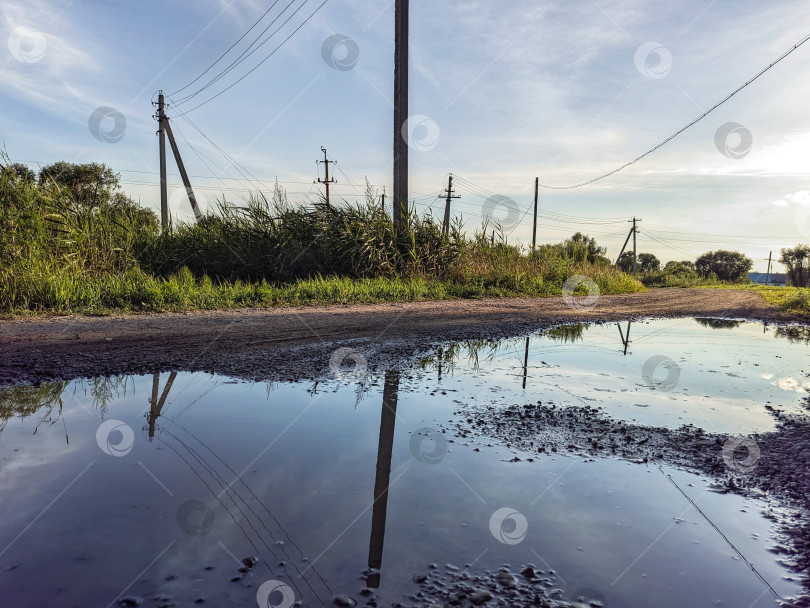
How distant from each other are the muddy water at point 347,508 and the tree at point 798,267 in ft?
139

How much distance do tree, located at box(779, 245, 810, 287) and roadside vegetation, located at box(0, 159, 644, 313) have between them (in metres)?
28.7

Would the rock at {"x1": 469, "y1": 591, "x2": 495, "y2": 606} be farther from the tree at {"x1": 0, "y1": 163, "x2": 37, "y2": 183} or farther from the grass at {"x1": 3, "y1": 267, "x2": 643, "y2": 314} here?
the tree at {"x1": 0, "y1": 163, "x2": 37, "y2": 183}

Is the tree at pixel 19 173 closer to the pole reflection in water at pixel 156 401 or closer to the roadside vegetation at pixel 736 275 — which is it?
the pole reflection in water at pixel 156 401

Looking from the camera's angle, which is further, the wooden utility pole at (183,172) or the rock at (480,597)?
the wooden utility pole at (183,172)

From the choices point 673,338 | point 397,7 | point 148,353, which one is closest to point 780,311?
point 673,338

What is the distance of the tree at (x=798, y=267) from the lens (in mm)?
38531

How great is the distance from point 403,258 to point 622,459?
11.7m

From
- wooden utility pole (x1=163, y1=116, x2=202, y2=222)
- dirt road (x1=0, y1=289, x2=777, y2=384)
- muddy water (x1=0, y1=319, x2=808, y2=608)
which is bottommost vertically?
muddy water (x1=0, y1=319, x2=808, y2=608)

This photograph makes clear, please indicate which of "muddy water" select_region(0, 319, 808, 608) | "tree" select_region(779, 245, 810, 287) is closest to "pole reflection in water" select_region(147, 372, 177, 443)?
"muddy water" select_region(0, 319, 808, 608)

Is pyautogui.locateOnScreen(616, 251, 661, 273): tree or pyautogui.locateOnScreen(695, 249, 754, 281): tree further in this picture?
pyautogui.locateOnScreen(616, 251, 661, 273): tree

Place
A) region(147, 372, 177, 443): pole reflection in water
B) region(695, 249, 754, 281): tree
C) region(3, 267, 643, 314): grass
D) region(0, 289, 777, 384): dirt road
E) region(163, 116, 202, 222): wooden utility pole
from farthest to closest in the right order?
region(695, 249, 754, 281): tree
region(163, 116, 202, 222): wooden utility pole
region(3, 267, 643, 314): grass
region(0, 289, 777, 384): dirt road
region(147, 372, 177, 443): pole reflection in water

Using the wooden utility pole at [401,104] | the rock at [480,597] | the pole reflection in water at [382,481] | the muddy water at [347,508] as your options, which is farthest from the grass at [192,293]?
the rock at [480,597]

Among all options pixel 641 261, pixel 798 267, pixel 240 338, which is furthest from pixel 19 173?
pixel 641 261

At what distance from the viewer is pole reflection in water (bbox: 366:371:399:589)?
1.88 m
